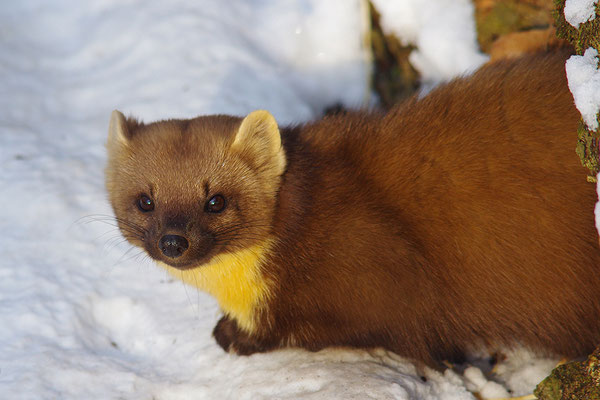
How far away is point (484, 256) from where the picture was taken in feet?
8.13

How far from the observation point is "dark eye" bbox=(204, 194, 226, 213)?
2564mm

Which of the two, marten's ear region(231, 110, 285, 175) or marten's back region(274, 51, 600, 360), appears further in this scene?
marten's ear region(231, 110, 285, 175)

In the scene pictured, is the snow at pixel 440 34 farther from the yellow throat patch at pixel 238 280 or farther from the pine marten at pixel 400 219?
the yellow throat patch at pixel 238 280

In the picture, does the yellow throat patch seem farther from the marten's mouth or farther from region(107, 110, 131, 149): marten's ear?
region(107, 110, 131, 149): marten's ear

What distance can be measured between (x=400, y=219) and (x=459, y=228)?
242 mm

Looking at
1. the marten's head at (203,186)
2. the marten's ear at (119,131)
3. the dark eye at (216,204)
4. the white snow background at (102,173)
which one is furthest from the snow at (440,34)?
the marten's ear at (119,131)

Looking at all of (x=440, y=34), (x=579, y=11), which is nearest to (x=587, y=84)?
(x=579, y=11)

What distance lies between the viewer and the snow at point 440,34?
3926 millimetres

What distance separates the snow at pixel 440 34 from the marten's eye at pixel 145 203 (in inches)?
87.8

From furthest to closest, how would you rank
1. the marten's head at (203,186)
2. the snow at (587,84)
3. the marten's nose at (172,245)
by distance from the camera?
1. the marten's head at (203,186)
2. the marten's nose at (172,245)
3. the snow at (587,84)

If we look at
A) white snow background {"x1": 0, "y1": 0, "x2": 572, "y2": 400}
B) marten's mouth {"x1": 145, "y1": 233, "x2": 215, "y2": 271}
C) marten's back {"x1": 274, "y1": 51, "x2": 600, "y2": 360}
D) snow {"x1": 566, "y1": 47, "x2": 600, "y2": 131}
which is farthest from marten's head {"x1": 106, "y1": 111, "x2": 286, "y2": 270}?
snow {"x1": 566, "y1": 47, "x2": 600, "y2": 131}

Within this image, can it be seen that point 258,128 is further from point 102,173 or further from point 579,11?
point 102,173

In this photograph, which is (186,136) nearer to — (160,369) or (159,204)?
(159,204)

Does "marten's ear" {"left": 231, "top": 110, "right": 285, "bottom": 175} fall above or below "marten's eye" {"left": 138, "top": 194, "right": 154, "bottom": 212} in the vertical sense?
above
